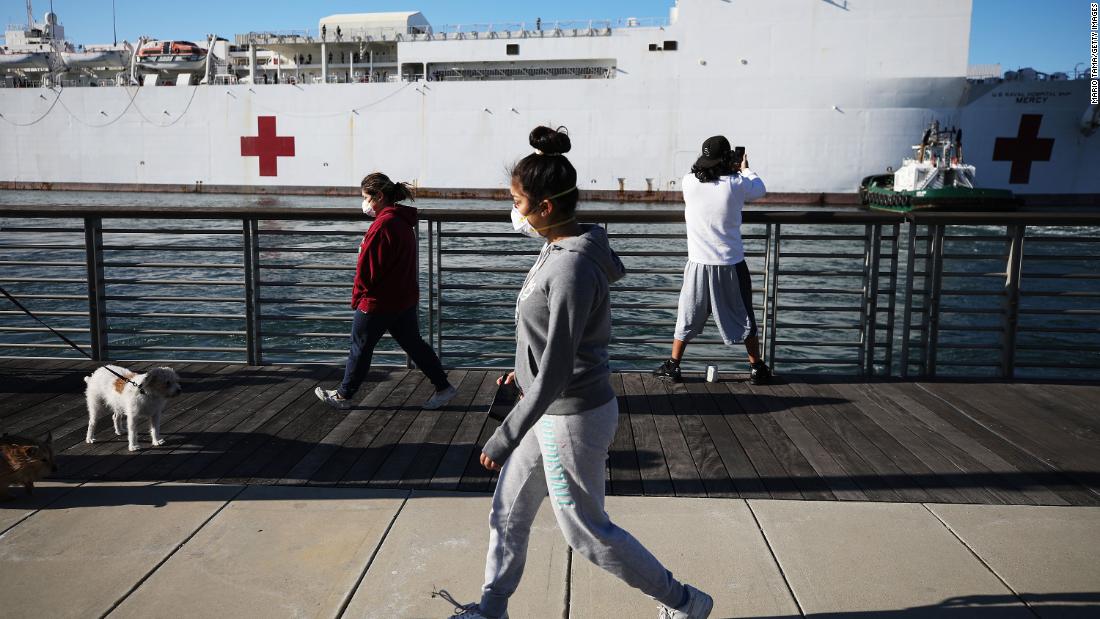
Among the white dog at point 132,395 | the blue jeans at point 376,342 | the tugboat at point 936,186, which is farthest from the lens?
the tugboat at point 936,186

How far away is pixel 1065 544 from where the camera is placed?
214 centimetres

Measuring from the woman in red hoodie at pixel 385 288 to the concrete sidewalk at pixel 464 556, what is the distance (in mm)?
942

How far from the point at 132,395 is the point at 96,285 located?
1627 millimetres

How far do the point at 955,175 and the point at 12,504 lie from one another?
2085 centimetres

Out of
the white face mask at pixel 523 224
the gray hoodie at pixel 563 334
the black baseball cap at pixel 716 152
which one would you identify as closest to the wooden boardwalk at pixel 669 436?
the white face mask at pixel 523 224

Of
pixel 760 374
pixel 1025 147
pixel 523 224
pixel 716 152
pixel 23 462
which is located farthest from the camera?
pixel 1025 147

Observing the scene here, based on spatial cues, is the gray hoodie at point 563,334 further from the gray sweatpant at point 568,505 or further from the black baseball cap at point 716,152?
the black baseball cap at point 716,152

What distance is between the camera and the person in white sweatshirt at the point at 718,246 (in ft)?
12.0

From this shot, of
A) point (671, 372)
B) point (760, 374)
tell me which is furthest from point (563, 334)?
point (760, 374)

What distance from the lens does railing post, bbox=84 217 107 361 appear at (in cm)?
401

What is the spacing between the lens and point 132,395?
2.79m

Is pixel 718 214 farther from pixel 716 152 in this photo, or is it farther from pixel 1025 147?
pixel 1025 147

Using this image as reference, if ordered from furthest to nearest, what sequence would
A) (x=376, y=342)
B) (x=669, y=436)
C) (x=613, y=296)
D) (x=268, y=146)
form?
(x=268, y=146)
(x=613, y=296)
(x=376, y=342)
(x=669, y=436)

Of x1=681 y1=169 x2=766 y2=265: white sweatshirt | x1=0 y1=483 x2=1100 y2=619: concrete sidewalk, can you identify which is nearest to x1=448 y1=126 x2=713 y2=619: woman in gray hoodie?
x1=0 y1=483 x2=1100 y2=619: concrete sidewalk
